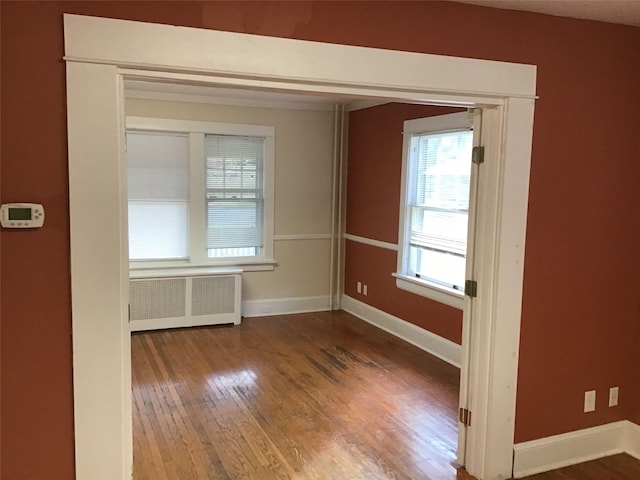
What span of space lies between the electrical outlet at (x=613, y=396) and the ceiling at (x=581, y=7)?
6.66 ft

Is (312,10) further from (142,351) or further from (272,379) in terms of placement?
(142,351)

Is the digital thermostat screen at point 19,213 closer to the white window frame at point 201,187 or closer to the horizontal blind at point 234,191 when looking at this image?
the white window frame at point 201,187

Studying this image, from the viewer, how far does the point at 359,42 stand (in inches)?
95.5

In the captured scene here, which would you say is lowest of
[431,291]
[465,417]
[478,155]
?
[465,417]

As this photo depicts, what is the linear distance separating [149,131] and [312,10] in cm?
383

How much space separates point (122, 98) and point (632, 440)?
3.30m

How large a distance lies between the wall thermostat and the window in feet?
10.9

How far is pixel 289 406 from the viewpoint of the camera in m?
3.99

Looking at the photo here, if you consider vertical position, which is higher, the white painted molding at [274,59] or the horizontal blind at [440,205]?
the white painted molding at [274,59]

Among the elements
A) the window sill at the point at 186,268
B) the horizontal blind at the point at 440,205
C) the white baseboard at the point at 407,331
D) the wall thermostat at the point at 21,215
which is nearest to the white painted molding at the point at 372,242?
the horizontal blind at the point at 440,205

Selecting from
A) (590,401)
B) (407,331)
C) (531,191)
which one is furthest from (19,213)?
(407,331)

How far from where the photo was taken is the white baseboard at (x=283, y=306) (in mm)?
6391

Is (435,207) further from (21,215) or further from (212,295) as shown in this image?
(21,215)

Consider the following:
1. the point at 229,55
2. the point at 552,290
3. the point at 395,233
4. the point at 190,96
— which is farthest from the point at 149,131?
the point at 552,290
